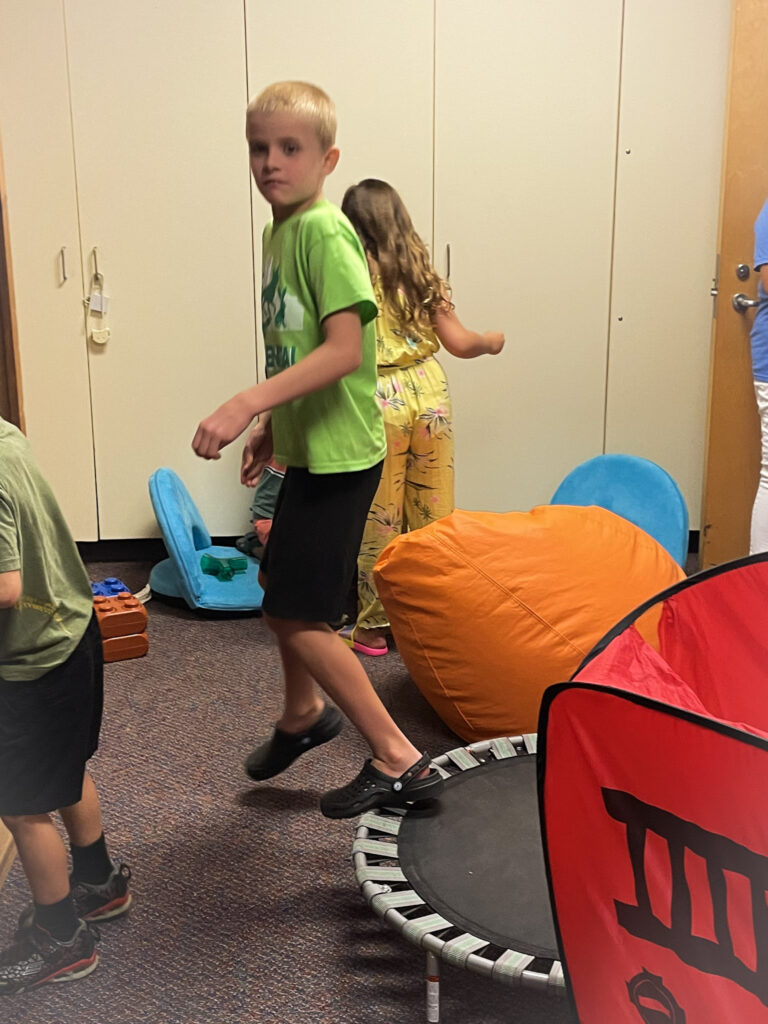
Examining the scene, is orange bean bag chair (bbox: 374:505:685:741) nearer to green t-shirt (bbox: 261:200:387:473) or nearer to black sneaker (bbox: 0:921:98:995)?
green t-shirt (bbox: 261:200:387:473)

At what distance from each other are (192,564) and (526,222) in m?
1.58

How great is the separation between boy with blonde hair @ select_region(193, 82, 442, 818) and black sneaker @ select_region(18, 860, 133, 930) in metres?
0.36

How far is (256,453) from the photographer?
1932 mm

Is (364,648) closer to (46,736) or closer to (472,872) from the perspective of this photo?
(472,872)

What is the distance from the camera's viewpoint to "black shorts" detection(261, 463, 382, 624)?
5.56 ft

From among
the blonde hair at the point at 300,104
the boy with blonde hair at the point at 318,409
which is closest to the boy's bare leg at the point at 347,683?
the boy with blonde hair at the point at 318,409

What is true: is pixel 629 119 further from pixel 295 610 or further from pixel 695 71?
pixel 295 610

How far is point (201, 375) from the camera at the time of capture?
142 inches

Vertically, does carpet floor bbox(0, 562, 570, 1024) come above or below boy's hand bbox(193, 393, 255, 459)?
below

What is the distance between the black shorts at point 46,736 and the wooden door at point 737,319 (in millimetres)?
2491

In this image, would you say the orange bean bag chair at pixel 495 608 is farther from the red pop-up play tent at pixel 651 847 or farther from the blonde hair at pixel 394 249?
the red pop-up play tent at pixel 651 847

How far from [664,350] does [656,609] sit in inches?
93.0

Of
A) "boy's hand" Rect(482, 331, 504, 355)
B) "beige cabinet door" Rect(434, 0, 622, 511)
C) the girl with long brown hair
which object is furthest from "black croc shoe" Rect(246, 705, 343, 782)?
"beige cabinet door" Rect(434, 0, 622, 511)

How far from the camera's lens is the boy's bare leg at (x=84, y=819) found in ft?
5.34
